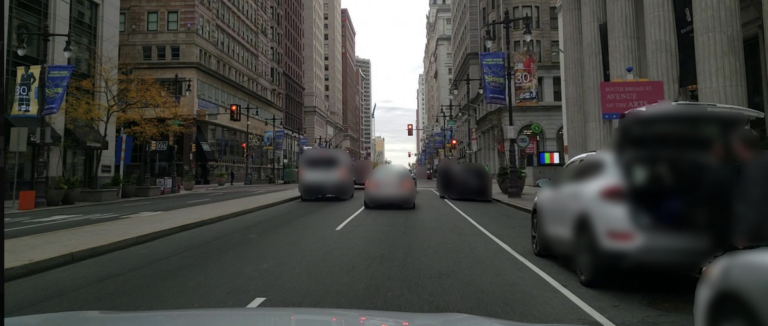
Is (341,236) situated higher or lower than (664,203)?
lower

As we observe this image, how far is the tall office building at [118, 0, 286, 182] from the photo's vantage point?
49250 mm

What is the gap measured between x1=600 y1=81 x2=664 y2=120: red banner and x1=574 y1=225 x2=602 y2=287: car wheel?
441 inches

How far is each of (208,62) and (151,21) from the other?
715 centimetres

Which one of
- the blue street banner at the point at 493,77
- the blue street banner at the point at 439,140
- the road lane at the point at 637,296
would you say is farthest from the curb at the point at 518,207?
the blue street banner at the point at 439,140

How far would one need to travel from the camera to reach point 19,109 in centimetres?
2130

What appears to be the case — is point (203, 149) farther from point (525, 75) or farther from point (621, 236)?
point (621, 236)

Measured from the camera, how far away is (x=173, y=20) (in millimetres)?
49906

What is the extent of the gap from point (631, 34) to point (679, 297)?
63.8 ft

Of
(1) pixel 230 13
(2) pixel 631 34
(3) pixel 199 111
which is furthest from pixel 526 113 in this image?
(1) pixel 230 13

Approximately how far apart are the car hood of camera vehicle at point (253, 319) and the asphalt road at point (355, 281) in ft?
4.40

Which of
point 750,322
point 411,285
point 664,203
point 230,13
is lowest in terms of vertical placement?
point 411,285

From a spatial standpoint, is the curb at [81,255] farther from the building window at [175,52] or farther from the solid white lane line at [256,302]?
the building window at [175,52]

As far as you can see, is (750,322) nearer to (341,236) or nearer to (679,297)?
(679,297)

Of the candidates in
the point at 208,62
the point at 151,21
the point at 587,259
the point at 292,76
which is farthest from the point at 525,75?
the point at 292,76
